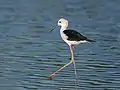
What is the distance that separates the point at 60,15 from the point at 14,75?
868cm

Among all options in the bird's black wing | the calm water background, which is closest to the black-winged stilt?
the bird's black wing

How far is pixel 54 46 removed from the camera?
15.9 m

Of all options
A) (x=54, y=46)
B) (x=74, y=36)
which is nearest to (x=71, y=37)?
(x=74, y=36)

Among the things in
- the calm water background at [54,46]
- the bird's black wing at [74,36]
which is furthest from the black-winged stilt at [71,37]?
the calm water background at [54,46]

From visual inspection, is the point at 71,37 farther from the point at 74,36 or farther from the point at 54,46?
the point at 54,46

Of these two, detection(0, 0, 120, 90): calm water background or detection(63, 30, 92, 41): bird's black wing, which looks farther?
detection(63, 30, 92, 41): bird's black wing

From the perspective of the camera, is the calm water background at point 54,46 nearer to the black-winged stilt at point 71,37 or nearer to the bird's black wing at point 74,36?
the black-winged stilt at point 71,37

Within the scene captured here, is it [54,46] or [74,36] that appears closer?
[74,36]

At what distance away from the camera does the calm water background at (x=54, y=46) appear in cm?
1248

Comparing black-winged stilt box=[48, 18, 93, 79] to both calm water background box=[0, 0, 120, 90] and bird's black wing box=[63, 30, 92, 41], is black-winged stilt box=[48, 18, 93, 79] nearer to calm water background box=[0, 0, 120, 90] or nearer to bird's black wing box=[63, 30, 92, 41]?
bird's black wing box=[63, 30, 92, 41]

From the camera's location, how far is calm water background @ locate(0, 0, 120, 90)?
1248 centimetres

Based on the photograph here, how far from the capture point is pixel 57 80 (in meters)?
12.7

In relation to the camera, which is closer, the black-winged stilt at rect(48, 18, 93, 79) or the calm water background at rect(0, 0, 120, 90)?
the calm water background at rect(0, 0, 120, 90)

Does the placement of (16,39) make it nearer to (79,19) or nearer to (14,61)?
(14,61)
